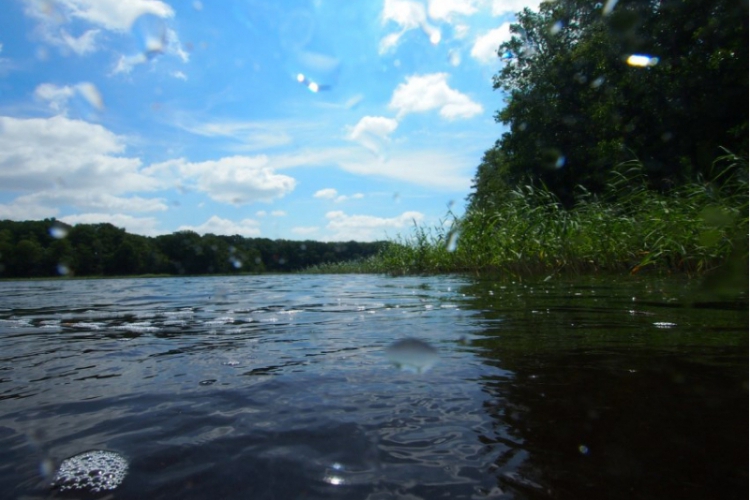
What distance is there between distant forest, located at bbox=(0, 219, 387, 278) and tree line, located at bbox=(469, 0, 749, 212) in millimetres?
19372

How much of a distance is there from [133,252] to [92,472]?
190ft

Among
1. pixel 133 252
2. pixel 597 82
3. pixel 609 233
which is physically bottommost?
pixel 609 233

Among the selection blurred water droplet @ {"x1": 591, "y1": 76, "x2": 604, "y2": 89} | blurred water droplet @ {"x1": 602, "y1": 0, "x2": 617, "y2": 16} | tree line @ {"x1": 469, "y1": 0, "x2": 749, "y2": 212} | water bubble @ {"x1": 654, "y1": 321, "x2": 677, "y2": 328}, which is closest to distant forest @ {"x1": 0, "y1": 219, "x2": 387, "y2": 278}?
tree line @ {"x1": 469, "y1": 0, "x2": 749, "y2": 212}

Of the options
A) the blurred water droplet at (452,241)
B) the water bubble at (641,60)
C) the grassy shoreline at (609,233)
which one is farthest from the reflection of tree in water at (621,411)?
the water bubble at (641,60)

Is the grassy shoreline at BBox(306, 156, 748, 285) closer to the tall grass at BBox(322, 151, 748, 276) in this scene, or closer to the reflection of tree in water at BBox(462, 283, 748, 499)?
the tall grass at BBox(322, 151, 748, 276)

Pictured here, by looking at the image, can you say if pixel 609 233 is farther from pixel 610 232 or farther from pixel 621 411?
pixel 621 411

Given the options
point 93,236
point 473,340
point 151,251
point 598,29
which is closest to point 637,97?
point 598,29

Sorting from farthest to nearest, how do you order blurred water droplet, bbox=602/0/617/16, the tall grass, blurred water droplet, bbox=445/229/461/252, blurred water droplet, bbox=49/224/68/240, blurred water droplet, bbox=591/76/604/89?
blurred water droplet, bbox=49/224/68/240
blurred water droplet, bbox=591/76/604/89
blurred water droplet, bbox=602/0/617/16
blurred water droplet, bbox=445/229/461/252
the tall grass

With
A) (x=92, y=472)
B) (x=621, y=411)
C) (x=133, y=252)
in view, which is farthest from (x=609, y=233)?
(x=133, y=252)

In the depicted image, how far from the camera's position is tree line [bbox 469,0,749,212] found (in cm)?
1467

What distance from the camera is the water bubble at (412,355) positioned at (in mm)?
2086

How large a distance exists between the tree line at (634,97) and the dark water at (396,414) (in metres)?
8.94

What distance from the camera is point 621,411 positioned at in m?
1.41

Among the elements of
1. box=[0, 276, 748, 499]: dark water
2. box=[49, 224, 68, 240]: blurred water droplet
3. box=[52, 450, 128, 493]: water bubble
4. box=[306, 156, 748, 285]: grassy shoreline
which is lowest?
box=[52, 450, 128, 493]: water bubble
